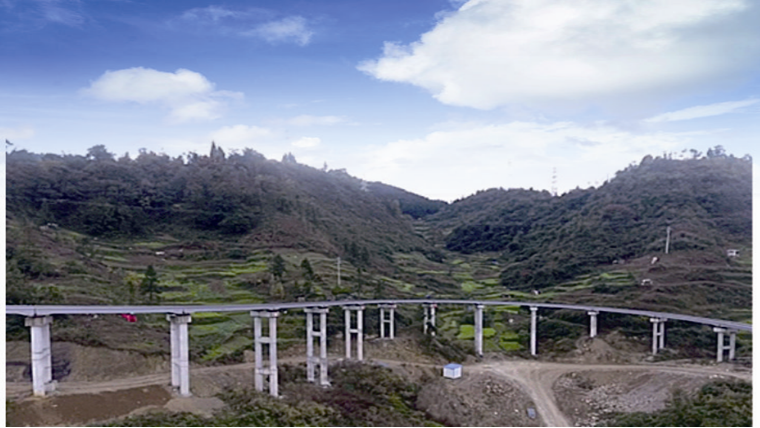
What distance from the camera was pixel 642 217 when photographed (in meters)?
50.0

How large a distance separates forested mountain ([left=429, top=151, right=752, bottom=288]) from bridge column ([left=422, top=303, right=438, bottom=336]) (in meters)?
14.2

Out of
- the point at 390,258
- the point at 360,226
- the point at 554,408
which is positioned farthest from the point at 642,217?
the point at 554,408

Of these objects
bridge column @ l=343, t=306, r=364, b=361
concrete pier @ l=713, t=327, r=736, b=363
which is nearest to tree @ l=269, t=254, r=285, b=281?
bridge column @ l=343, t=306, r=364, b=361

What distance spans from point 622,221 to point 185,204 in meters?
40.8

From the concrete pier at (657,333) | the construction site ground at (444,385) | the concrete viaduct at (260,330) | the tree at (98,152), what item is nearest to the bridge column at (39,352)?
the concrete viaduct at (260,330)

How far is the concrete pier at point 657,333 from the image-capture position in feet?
91.5

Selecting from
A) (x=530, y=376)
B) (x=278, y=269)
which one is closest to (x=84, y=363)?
(x=278, y=269)

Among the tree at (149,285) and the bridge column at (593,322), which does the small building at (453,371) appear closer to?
the bridge column at (593,322)

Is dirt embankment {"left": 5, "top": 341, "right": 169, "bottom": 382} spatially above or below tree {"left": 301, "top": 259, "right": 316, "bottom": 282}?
below

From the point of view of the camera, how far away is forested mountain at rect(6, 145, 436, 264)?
43156 millimetres

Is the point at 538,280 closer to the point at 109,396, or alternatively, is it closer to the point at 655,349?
the point at 655,349

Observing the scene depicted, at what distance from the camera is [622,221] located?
50.3 metres

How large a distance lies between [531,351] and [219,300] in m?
18.5

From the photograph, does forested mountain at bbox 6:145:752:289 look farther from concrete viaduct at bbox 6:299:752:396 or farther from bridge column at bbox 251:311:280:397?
bridge column at bbox 251:311:280:397
